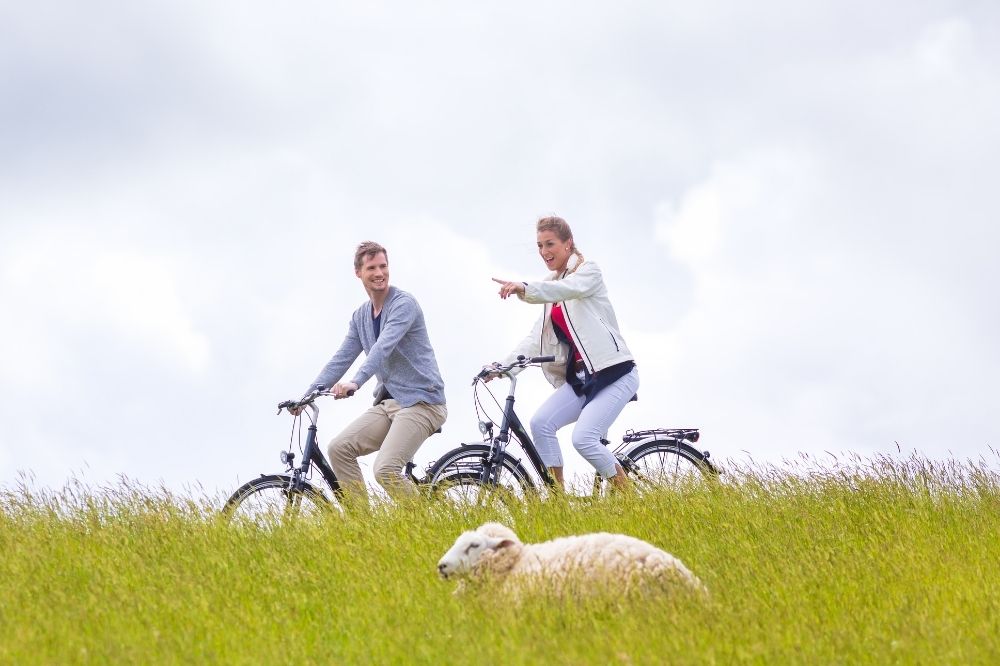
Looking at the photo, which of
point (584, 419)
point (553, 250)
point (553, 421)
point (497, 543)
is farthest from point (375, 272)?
point (497, 543)

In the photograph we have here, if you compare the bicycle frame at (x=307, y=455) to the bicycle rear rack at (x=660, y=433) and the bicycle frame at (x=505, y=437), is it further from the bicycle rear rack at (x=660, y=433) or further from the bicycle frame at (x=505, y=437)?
the bicycle rear rack at (x=660, y=433)

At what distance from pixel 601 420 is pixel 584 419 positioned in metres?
0.15

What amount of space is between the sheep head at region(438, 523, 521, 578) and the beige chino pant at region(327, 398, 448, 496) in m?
2.89

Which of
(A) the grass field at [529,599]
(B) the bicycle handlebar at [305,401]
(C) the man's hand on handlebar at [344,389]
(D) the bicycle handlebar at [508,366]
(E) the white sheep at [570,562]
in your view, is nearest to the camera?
(A) the grass field at [529,599]

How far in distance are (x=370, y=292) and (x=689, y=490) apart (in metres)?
3.52

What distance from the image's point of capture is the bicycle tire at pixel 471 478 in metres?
9.98

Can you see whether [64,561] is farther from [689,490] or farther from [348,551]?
[689,490]

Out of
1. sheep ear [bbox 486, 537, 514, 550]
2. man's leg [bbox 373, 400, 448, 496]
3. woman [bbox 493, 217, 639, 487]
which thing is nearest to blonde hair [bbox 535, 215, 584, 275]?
woman [bbox 493, 217, 639, 487]

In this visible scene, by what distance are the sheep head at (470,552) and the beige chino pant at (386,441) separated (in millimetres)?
2892

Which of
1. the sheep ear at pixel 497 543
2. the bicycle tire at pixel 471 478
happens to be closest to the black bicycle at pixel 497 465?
the bicycle tire at pixel 471 478

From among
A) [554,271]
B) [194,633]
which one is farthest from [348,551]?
[554,271]

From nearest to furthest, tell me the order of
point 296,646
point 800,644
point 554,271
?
point 800,644 → point 296,646 → point 554,271

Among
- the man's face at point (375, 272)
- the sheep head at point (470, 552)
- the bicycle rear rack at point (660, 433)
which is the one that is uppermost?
the man's face at point (375, 272)

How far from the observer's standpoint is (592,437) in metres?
10.1
